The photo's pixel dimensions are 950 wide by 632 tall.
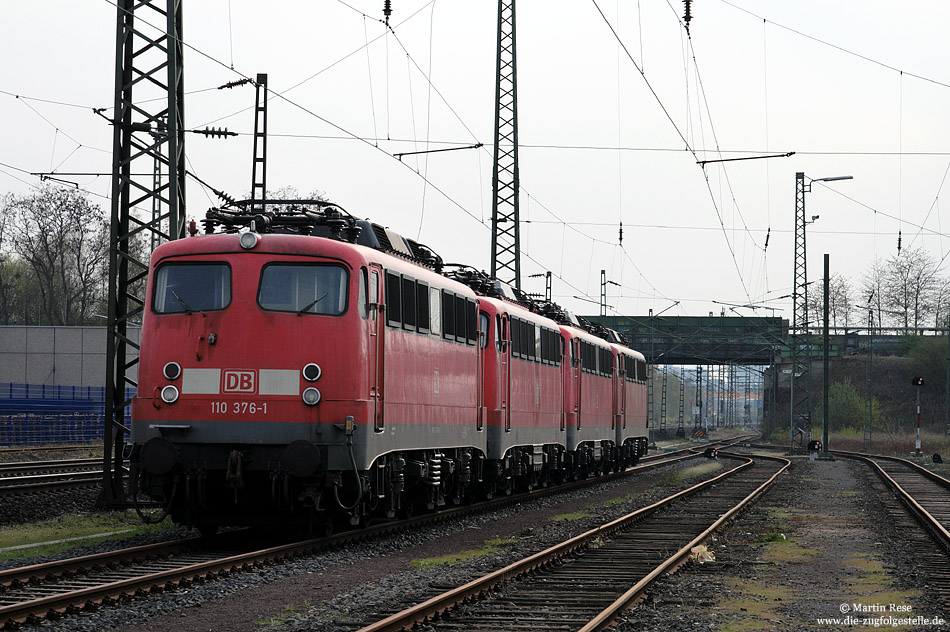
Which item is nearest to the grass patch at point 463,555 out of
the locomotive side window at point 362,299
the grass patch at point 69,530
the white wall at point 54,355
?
the locomotive side window at point 362,299

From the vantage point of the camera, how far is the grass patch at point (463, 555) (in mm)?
13672

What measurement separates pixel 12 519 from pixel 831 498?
16897 millimetres

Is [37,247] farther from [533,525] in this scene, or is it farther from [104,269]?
[533,525]

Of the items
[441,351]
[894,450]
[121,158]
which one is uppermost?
[121,158]

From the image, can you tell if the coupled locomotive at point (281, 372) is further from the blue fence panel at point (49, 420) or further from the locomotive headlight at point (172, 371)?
the blue fence panel at point (49, 420)

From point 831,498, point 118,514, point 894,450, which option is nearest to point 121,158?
point 118,514

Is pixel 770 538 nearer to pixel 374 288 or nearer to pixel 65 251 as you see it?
pixel 374 288

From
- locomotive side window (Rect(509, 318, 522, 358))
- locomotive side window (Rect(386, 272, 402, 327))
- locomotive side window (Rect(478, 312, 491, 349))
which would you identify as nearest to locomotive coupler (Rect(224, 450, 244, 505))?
locomotive side window (Rect(386, 272, 402, 327))

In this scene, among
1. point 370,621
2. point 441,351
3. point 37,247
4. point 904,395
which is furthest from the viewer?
point 904,395

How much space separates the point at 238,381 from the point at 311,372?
0.86 meters

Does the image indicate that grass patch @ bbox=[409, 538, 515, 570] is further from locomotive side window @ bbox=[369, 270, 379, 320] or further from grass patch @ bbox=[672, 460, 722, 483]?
grass patch @ bbox=[672, 460, 722, 483]

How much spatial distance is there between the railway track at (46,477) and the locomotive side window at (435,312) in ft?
26.4

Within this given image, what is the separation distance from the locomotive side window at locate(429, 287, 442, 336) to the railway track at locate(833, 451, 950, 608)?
723 cm

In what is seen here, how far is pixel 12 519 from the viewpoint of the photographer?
58.6 ft
